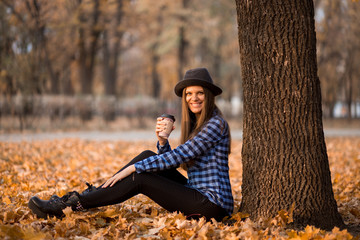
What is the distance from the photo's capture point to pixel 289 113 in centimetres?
290

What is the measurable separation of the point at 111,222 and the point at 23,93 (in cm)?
1043

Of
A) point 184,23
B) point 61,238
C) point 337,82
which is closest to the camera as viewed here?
point 61,238

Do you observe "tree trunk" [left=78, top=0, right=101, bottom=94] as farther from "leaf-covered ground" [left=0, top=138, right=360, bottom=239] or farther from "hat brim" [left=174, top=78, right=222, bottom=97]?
"hat brim" [left=174, top=78, right=222, bottom=97]

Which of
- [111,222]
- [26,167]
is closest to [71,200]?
[111,222]

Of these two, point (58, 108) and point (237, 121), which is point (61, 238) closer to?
point (58, 108)

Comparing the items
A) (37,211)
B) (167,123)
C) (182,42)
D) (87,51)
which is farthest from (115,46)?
(37,211)

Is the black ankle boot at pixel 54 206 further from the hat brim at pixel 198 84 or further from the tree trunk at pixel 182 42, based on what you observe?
the tree trunk at pixel 182 42

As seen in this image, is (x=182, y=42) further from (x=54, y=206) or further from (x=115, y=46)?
(x=54, y=206)

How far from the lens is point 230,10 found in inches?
741

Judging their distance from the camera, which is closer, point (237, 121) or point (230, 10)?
point (230, 10)

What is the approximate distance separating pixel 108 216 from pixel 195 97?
4.27 feet

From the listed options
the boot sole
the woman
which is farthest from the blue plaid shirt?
the boot sole

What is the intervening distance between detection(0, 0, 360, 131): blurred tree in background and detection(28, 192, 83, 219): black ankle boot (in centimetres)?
545

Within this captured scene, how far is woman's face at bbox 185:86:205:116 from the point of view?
3.16 metres
